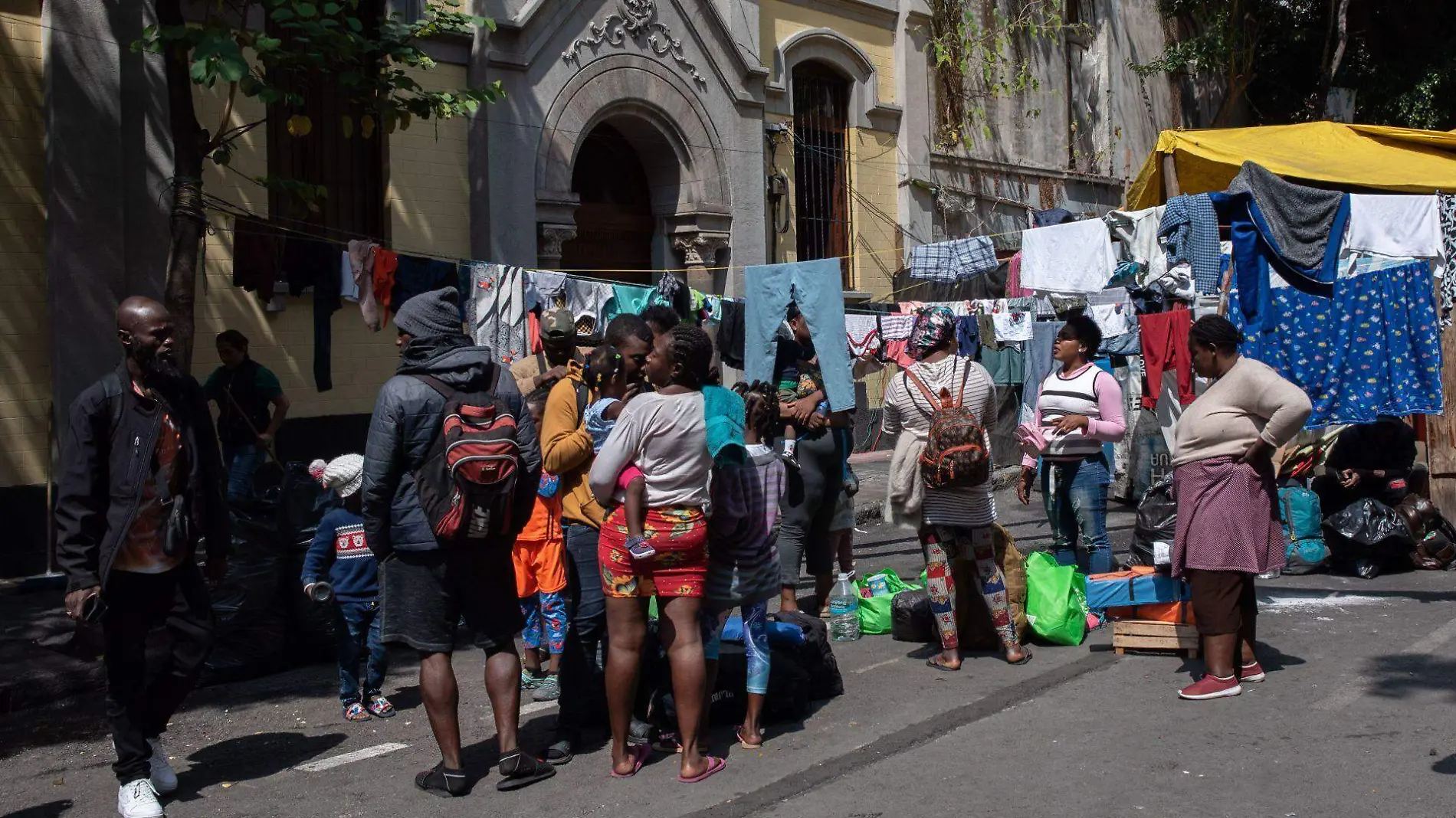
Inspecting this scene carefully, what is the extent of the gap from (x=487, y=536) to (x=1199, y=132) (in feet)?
36.4

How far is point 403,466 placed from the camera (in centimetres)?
499

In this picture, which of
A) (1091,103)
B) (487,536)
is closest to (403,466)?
(487,536)

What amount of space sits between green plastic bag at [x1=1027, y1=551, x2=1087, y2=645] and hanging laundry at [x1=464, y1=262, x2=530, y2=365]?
4.68m

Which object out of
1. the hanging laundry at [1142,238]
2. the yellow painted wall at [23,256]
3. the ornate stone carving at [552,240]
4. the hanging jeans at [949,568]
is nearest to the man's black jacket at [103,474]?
the hanging jeans at [949,568]

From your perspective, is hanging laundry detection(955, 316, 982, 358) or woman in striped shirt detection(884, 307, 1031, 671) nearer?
woman in striped shirt detection(884, 307, 1031, 671)

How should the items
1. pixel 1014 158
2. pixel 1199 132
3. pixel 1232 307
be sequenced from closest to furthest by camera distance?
pixel 1232 307 → pixel 1199 132 → pixel 1014 158

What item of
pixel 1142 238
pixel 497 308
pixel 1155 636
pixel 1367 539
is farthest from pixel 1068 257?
pixel 1155 636

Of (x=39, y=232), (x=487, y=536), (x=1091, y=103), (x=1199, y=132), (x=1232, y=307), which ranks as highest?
(x=1091, y=103)

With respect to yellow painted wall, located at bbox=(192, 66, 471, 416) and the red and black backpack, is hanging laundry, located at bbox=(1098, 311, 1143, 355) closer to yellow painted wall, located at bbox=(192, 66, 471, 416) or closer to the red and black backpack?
yellow painted wall, located at bbox=(192, 66, 471, 416)

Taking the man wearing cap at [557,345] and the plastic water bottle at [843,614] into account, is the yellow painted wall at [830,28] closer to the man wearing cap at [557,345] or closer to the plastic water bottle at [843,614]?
the plastic water bottle at [843,614]

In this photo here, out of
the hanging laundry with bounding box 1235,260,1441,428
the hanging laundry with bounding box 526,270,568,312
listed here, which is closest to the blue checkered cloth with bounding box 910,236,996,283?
the hanging laundry with bounding box 1235,260,1441,428

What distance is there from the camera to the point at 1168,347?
38.2 feet

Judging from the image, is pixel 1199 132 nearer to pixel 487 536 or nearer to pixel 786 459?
pixel 786 459

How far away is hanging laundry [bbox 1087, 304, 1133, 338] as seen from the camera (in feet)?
42.4
